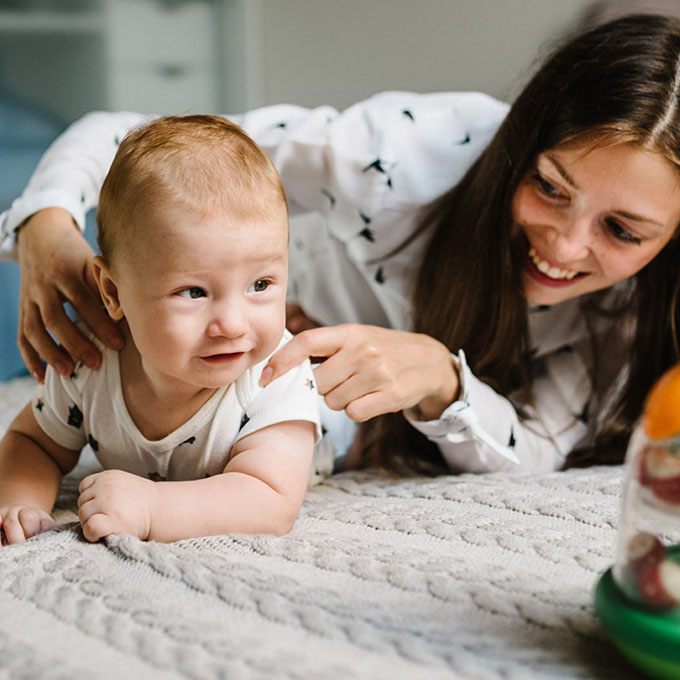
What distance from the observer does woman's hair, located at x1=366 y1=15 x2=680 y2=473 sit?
41.6 inches

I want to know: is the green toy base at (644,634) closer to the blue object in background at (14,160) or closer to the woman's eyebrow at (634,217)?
the woman's eyebrow at (634,217)

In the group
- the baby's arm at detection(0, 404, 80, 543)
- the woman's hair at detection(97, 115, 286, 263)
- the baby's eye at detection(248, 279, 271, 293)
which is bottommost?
the baby's arm at detection(0, 404, 80, 543)

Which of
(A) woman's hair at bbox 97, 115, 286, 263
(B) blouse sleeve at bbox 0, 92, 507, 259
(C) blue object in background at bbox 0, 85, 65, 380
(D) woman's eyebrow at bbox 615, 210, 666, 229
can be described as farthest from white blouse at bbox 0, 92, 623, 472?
(C) blue object in background at bbox 0, 85, 65, 380

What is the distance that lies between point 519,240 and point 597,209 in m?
0.17

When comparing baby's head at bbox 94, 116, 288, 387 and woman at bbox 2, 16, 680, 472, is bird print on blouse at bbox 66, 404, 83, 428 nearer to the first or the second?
woman at bbox 2, 16, 680, 472

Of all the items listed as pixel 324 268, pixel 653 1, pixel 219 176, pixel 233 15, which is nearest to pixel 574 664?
pixel 219 176

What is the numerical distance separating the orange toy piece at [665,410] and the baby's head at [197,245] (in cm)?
35

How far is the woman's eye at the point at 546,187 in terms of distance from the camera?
1.09 m

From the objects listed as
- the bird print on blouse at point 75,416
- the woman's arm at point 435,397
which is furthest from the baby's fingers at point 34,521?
the woman's arm at point 435,397

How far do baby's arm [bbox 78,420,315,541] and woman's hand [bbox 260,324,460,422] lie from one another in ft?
0.23

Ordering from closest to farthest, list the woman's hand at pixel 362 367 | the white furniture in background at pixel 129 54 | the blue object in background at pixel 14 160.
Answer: the woman's hand at pixel 362 367, the blue object in background at pixel 14 160, the white furniture in background at pixel 129 54

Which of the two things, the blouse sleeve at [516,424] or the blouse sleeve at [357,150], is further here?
the blouse sleeve at [357,150]

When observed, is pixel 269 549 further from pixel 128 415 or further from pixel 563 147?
pixel 563 147

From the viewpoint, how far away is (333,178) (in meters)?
1.31
